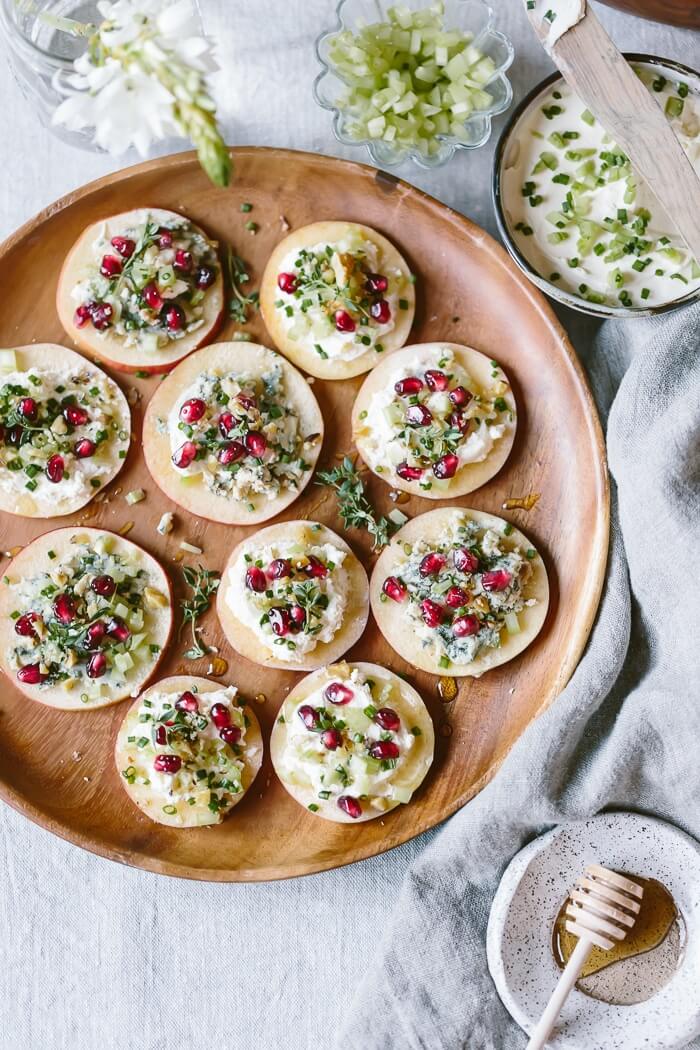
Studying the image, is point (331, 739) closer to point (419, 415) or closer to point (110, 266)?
point (419, 415)

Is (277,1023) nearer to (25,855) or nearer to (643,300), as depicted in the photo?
(25,855)

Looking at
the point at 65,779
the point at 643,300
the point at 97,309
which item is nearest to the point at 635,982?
the point at 65,779

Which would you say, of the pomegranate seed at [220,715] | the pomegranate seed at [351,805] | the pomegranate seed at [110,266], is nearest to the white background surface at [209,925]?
the pomegranate seed at [351,805]

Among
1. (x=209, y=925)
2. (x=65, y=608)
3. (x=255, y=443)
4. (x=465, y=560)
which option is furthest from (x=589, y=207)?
(x=209, y=925)

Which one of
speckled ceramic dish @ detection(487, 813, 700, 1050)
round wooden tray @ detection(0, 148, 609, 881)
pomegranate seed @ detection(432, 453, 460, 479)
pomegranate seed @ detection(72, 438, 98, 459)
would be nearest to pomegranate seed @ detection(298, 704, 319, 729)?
round wooden tray @ detection(0, 148, 609, 881)

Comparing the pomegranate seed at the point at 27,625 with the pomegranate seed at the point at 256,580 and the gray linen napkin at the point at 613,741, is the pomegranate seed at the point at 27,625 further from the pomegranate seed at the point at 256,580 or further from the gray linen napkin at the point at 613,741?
the gray linen napkin at the point at 613,741

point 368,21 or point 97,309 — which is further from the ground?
point 368,21
